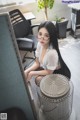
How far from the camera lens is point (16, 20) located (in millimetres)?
2309

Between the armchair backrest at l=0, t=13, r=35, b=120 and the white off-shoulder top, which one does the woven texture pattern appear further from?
the armchair backrest at l=0, t=13, r=35, b=120

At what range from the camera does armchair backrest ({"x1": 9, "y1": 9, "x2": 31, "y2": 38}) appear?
2.30m

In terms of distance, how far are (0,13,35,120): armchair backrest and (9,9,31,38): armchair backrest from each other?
56.3 inches

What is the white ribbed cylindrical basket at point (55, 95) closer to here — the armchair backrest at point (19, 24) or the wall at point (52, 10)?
the armchair backrest at point (19, 24)

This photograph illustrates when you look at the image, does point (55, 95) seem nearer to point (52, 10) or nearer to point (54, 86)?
point (54, 86)

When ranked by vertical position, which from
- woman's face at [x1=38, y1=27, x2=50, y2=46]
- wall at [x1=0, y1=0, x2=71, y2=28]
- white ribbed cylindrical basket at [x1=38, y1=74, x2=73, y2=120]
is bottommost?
white ribbed cylindrical basket at [x1=38, y1=74, x2=73, y2=120]

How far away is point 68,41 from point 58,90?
2.05m

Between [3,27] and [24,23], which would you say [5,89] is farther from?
[24,23]

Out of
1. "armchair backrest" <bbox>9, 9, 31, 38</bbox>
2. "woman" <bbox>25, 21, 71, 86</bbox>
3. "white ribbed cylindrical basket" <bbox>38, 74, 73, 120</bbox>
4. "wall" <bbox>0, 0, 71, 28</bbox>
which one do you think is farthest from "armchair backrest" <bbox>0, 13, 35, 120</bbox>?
"wall" <bbox>0, 0, 71, 28</bbox>

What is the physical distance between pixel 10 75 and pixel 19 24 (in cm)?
163

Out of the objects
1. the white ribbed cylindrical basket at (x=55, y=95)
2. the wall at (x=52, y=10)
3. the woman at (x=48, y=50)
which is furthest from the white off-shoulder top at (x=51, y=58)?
the wall at (x=52, y=10)

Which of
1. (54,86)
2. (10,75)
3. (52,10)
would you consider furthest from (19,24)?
(10,75)

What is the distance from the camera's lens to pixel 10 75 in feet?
2.86

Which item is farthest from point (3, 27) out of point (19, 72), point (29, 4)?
point (29, 4)
